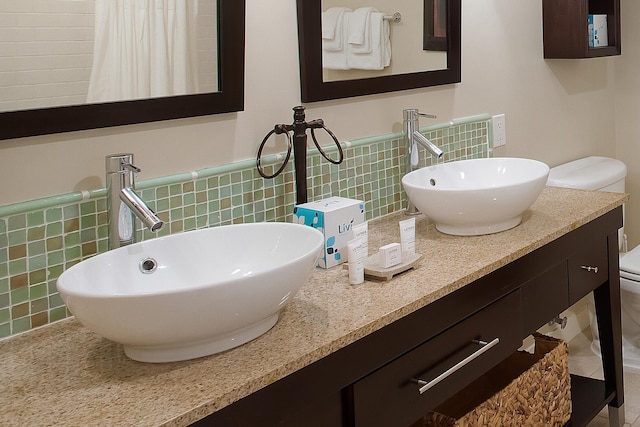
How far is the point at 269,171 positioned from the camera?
73.2 inches

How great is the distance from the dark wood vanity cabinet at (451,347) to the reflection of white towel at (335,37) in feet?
2.25

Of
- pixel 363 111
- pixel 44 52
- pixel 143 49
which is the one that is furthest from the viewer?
pixel 363 111

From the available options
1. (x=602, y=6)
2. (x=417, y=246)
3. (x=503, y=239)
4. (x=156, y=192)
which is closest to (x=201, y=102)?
(x=156, y=192)

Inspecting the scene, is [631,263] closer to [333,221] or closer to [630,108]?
[630,108]

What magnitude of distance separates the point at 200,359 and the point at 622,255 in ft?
7.18

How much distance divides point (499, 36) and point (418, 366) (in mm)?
1496

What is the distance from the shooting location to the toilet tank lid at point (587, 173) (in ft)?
8.95

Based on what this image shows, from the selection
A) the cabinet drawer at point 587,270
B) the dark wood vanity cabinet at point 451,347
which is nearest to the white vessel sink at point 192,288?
the dark wood vanity cabinet at point 451,347

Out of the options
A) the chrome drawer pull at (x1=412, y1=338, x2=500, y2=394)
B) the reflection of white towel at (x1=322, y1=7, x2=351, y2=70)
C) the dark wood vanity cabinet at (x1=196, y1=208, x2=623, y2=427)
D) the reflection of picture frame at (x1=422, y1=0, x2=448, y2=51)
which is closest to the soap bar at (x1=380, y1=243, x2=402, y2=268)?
the dark wood vanity cabinet at (x1=196, y1=208, x2=623, y2=427)

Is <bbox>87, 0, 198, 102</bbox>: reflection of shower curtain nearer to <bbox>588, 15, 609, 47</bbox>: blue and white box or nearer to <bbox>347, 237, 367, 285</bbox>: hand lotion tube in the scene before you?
<bbox>347, 237, 367, 285</bbox>: hand lotion tube

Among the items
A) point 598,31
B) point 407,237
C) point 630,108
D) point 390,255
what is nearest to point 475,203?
point 407,237

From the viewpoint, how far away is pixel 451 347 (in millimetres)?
1620

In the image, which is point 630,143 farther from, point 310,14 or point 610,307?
point 310,14

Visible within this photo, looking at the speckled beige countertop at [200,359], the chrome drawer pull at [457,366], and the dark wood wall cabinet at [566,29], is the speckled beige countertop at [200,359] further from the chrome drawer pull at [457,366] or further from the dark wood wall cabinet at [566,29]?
the dark wood wall cabinet at [566,29]
